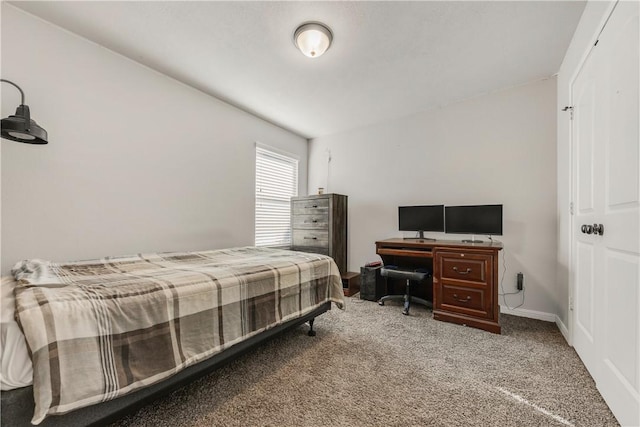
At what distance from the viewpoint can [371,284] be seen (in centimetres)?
344

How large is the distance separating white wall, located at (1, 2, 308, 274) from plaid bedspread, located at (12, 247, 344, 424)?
0.49 metres

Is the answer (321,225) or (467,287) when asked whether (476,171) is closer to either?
(467,287)

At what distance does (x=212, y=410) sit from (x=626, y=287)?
2.23m

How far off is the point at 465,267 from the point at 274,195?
283 cm

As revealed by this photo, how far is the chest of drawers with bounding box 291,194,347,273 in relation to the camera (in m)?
3.93

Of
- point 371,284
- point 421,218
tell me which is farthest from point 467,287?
point 371,284

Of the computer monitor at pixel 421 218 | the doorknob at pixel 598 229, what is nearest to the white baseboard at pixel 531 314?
the computer monitor at pixel 421 218

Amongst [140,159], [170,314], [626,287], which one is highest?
[140,159]

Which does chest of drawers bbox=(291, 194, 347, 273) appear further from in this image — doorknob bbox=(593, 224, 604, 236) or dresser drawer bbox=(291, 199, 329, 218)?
doorknob bbox=(593, 224, 604, 236)

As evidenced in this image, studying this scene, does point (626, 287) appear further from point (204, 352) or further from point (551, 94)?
point (551, 94)

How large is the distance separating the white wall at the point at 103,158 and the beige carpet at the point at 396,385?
1.58 metres

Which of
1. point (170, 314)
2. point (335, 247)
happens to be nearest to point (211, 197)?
point (335, 247)

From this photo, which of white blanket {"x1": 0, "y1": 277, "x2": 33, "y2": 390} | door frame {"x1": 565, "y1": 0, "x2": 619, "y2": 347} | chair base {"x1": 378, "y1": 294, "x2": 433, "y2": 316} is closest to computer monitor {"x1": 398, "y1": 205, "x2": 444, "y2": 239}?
chair base {"x1": 378, "y1": 294, "x2": 433, "y2": 316}

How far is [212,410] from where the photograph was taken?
142 cm
